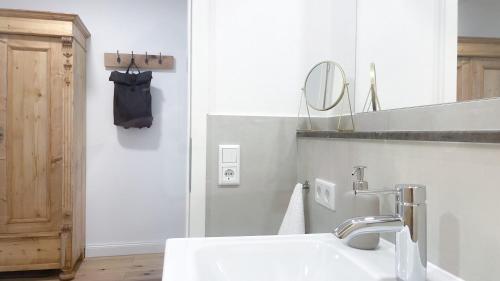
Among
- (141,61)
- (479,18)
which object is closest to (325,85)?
(479,18)

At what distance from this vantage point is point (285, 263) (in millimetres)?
759

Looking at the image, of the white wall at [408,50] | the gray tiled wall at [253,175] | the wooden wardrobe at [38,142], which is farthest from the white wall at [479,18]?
the wooden wardrobe at [38,142]

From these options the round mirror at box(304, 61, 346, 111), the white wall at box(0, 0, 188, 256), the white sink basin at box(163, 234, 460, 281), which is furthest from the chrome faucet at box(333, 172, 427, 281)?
the white wall at box(0, 0, 188, 256)

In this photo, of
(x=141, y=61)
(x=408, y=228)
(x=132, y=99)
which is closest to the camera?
(x=408, y=228)

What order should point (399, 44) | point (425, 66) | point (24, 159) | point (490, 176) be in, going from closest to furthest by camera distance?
point (490, 176) → point (425, 66) → point (399, 44) → point (24, 159)

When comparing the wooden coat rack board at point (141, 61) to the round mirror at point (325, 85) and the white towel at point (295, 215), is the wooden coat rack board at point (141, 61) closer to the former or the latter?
the round mirror at point (325, 85)

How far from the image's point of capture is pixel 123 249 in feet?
9.06

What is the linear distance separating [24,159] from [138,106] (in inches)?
32.6

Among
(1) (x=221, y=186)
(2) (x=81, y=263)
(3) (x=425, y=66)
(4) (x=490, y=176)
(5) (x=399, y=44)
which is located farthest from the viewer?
(2) (x=81, y=263)

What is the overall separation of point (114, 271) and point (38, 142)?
1.04 metres

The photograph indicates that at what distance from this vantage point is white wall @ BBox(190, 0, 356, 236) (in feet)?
3.84

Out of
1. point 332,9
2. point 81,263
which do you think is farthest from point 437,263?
point 81,263

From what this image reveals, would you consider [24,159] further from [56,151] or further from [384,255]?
[384,255]

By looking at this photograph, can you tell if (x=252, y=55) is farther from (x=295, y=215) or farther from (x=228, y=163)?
Result: (x=295, y=215)
